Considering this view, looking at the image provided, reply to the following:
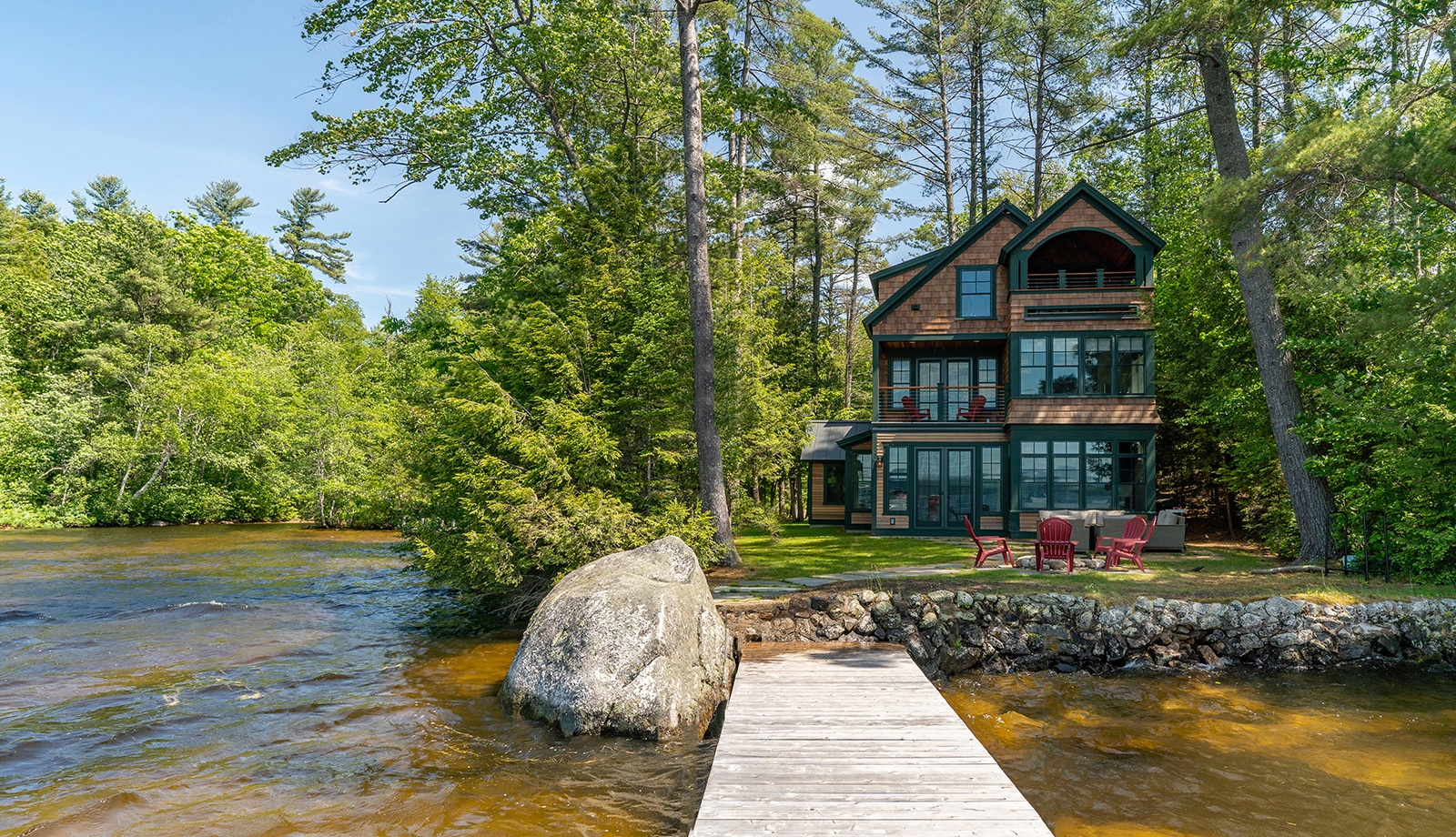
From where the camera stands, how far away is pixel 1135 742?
7.40 meters

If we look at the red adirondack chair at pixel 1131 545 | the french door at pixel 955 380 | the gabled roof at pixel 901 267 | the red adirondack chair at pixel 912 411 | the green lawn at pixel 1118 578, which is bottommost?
the green lawn at pixel 1118 578

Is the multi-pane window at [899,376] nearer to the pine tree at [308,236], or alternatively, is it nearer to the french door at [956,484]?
the french door at [956,484]

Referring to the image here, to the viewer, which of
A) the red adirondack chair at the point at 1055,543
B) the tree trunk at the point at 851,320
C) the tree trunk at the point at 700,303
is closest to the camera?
the red adirondack chair at the point at 1055,543

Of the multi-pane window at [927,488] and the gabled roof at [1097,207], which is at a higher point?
the gabled roof at [1097,207]

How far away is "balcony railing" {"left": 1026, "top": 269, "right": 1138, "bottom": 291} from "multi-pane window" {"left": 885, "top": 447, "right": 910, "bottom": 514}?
5.44 meters

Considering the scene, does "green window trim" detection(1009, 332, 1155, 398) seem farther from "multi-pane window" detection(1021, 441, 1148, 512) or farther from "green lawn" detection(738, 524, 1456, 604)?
"green lawn" detection(738, 524, 1456, 604)

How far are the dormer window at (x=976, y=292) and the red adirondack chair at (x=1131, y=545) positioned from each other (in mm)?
8245

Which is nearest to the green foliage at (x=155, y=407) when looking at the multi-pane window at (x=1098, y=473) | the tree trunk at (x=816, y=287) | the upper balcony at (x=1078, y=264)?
the tree trunk at (x=816, y=287)

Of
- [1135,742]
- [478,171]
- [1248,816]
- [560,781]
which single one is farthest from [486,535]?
[478,171]

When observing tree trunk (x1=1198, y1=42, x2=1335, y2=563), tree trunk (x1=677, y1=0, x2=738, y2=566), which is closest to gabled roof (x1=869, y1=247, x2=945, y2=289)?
tree trunk (x1=1198, y1=42, x2=1335, y2=563)

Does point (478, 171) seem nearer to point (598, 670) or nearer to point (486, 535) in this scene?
point (486, 535)

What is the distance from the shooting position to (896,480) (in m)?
20.4

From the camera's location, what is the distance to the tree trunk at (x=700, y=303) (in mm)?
13258

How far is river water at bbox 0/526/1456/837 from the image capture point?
567 centimetres
